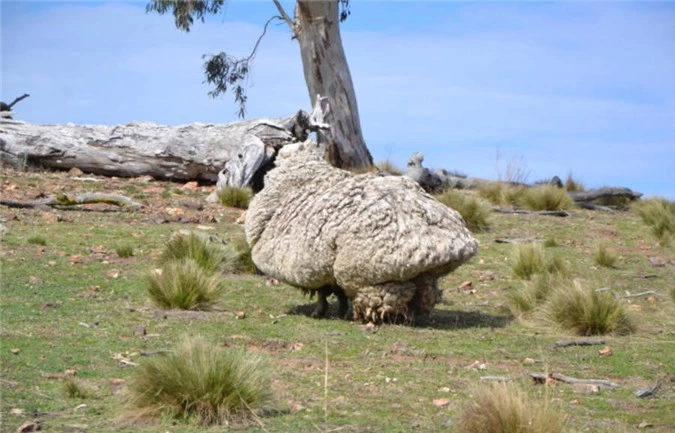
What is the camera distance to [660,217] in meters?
19.1

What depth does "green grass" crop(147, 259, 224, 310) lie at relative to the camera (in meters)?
10.9

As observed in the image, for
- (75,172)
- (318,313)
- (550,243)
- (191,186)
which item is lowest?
(318,313)

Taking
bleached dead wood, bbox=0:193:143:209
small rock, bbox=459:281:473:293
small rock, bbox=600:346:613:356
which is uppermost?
bleached dead wood, bbox=0:193:143:209

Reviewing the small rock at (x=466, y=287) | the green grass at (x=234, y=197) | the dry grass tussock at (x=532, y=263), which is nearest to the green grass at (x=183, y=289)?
the small rock at (x=466, y=287)

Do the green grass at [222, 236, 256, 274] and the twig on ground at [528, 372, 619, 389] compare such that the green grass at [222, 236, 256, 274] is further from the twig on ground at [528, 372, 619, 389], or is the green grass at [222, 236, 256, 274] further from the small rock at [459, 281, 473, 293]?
the twig on ground at [528, 372, 619, 389]

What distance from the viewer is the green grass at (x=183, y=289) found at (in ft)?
35.8

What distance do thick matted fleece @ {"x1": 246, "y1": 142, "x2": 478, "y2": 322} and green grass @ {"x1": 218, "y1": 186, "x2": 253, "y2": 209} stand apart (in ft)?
26.2

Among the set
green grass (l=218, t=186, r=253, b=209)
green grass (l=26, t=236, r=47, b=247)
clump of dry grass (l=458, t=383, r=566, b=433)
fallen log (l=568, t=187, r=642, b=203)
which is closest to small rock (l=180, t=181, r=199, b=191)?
green grass (l=218, t=186, r=253, b=209)

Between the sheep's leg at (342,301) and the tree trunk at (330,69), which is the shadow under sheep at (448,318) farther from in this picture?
the tree trunk at (330,69)

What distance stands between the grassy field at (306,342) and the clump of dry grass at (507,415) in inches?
5.6

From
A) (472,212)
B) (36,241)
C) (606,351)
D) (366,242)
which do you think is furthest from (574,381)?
(472,212)

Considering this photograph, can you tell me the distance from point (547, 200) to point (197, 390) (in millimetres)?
14729

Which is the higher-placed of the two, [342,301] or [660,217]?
[660,217]

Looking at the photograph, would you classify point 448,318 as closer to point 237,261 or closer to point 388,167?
point 237,261
